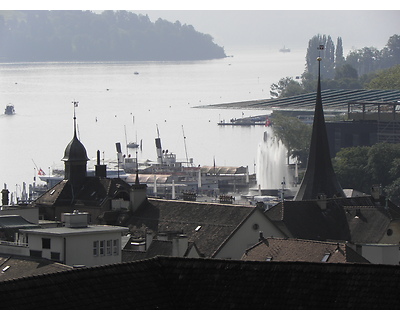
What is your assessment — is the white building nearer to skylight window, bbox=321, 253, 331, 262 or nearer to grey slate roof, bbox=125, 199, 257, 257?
skylight window, bbox=321, 253, 331, 262

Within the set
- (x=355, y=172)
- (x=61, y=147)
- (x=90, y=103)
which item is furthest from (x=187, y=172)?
(x=90, y=103)

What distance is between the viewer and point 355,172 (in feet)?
267

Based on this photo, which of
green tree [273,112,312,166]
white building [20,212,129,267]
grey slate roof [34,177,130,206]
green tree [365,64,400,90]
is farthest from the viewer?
green tree [365,64,400,90]

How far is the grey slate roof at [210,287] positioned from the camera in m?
12.7

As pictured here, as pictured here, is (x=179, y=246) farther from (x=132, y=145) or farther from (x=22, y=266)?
(x=132, y=145)

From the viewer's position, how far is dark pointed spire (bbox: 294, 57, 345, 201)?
4953cm

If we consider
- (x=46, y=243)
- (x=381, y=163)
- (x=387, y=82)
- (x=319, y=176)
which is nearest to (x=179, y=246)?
(x=46, y=243)

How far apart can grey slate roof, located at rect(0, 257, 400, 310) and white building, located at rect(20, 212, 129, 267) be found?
41.1 feet

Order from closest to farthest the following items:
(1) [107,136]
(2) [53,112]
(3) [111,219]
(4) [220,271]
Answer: (4) [220,271], (3) [111,219], (1) [107,136], (2) [53,112]

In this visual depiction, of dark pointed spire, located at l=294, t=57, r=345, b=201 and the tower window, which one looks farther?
dark pointed spire, located at l=294, t=57, r=345, b=201

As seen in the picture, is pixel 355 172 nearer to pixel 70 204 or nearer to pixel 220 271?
pixel 70 204

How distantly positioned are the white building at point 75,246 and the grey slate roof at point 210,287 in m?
12.5

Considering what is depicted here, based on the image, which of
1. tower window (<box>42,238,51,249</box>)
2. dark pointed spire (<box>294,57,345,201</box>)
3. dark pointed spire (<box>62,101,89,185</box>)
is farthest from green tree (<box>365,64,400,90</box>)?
tower window (<box>42,238,51,249</box>)

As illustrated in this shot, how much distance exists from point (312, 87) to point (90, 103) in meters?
27.3
